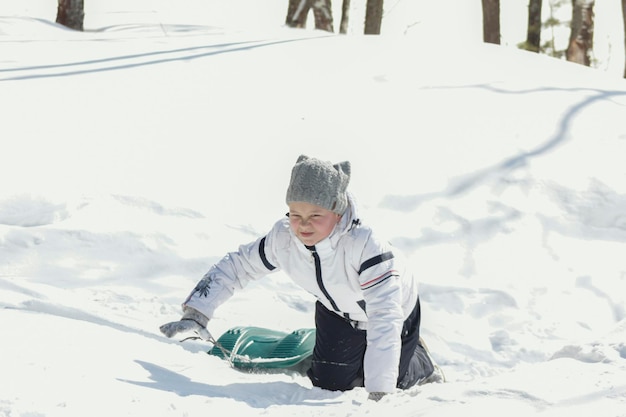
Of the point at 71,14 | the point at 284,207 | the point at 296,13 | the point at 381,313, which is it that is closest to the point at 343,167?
the point at 381,313

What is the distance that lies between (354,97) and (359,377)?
4105 millimetres

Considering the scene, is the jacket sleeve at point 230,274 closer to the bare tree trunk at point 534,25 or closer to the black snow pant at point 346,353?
the black snow pant at point 346,353

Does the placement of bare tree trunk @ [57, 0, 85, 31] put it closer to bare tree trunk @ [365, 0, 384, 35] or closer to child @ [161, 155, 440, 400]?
bare tree trunk @ [365, 0, 384, 35]

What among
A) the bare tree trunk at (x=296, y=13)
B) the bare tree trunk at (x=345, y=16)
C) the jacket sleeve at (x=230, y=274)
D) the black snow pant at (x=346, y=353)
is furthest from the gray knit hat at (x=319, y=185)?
the bare tree trunk at (x=345, y=16)

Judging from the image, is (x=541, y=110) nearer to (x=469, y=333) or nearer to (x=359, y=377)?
(x=469, y=333)

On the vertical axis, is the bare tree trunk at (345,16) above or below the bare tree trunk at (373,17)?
below

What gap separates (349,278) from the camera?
11.0 ft

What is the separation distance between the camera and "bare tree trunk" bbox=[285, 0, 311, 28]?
1260 centimetres

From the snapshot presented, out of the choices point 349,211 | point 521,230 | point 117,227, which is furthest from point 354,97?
point 349,211

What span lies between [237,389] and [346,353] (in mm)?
597

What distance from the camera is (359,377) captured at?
3.69 m

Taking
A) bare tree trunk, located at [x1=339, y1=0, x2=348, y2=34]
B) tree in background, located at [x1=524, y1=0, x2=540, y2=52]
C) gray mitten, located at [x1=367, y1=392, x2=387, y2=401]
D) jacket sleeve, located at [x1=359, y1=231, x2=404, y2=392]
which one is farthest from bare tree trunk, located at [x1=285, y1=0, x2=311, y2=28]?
gray mitten, located at [x1=367, y1=392, x2=387, y2=401]

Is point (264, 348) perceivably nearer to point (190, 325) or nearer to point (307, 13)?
point (190, 325)

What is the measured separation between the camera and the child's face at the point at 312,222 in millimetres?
3255
